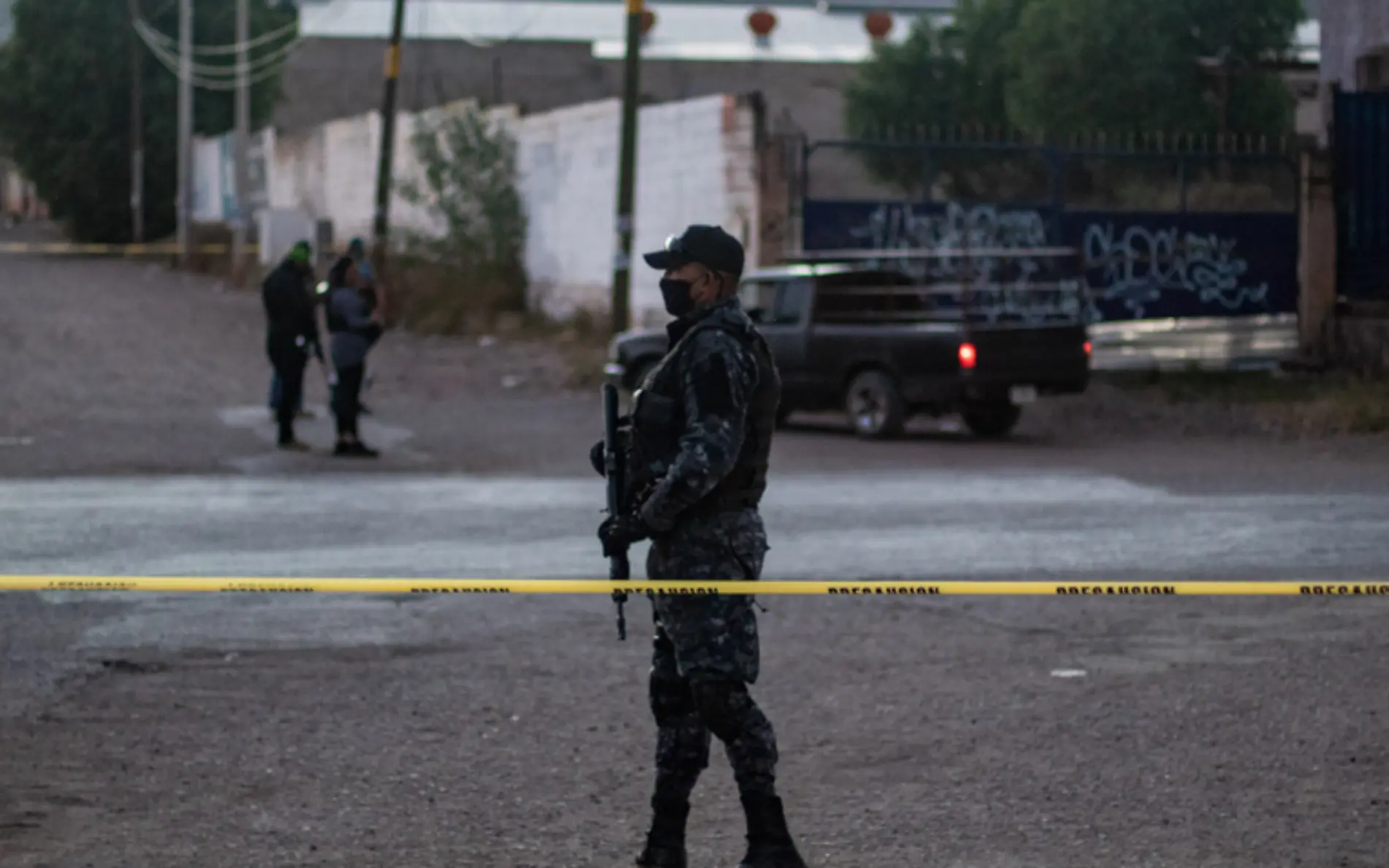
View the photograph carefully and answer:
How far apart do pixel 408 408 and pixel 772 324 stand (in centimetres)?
440

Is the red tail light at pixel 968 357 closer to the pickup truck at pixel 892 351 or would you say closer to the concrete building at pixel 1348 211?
the pickup truck at pixel 892 351

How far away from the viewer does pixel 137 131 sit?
62.8m

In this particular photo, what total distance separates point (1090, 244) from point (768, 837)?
64.7 ft

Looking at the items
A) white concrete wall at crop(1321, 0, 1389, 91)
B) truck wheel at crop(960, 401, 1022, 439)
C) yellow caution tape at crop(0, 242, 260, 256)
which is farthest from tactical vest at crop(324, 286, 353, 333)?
yellow caution tape at crop(0, 242, 260, 256)

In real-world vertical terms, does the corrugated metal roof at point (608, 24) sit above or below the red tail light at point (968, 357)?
above

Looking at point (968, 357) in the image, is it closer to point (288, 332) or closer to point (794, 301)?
point (794, 301)

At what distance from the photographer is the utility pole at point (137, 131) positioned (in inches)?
2458

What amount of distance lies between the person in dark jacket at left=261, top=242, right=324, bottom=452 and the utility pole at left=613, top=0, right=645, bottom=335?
6985 mm

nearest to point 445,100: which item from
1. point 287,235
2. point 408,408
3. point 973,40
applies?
point 287,235

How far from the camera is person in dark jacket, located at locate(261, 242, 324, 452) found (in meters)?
18.2

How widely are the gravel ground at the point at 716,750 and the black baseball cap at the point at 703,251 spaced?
1.65m

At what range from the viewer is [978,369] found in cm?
1908

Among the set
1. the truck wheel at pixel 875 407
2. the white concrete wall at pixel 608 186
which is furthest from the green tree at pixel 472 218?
the truck wheel at pixel 875 407

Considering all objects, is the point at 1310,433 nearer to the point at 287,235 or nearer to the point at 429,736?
the point at 429,736
